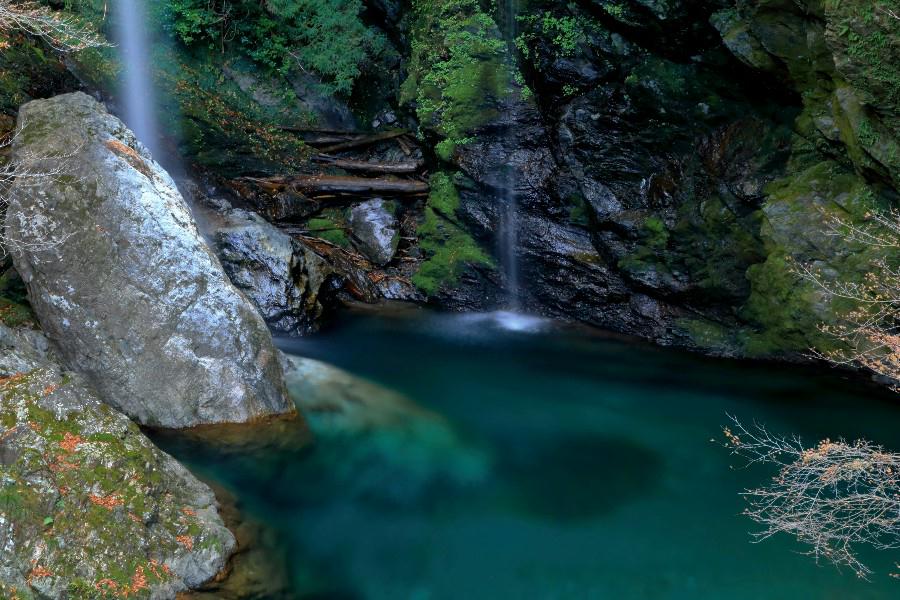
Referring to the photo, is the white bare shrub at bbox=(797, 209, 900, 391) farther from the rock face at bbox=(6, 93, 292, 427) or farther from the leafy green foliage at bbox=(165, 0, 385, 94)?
the leafy green foliage at bbox=(165, 0, 385, 94)

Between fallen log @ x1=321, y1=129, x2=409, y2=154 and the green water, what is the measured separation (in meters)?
5.19

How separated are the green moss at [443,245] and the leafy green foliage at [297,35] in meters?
3.64

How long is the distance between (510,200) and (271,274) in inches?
169

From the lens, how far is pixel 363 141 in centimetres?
1302

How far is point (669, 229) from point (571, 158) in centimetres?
202

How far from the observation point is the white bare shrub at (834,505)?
186 inches

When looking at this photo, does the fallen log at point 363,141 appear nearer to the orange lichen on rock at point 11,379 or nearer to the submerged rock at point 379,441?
the submerged rock at point 379,441

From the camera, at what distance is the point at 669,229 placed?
981cm

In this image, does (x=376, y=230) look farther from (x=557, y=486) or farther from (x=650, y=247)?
(x=557, y=486)

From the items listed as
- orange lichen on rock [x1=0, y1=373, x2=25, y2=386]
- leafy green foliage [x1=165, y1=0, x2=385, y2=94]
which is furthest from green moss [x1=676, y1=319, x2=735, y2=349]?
orange lichen on rock [x1=0, y1=373, x2=25, y2=386]

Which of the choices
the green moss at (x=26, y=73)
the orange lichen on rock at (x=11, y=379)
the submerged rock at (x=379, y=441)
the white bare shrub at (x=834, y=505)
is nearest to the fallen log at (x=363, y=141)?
the green moss at (x=26, y=73)

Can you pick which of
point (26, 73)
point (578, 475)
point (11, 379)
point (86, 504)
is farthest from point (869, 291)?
point (26, 73)

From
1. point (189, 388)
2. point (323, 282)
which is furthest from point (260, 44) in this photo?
point (189, 388)

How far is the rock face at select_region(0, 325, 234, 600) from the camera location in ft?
13.1
